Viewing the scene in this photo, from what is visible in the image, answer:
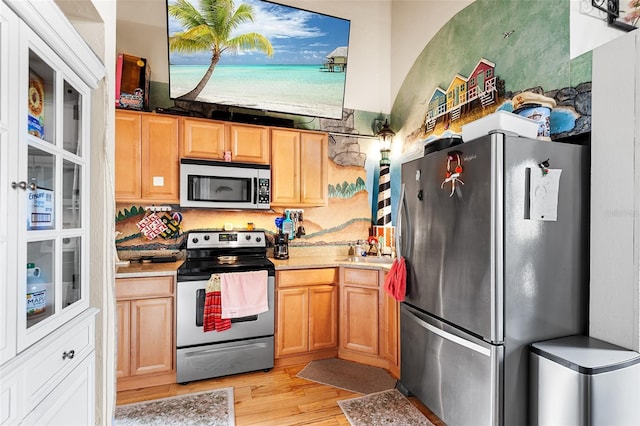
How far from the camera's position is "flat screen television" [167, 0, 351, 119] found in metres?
2.65

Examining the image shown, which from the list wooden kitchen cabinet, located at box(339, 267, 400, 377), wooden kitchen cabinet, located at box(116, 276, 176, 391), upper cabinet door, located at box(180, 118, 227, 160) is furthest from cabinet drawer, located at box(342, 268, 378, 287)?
upper cabinet door, located at box(180, 118, 227, 160)

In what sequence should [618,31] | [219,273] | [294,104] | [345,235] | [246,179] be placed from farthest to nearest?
1. [345,235]
2. [294,104]
3. [246,179]
4. [219,273]
5. [618,31]

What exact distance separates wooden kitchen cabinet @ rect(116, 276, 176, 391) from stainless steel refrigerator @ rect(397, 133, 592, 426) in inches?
76.4

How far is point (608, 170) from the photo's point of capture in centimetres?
161

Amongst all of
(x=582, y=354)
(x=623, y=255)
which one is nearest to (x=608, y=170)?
(x=623, y=255)

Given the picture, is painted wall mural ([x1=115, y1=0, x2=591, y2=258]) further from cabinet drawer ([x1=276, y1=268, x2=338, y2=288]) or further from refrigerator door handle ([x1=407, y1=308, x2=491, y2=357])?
refrigerator door handle ([x1=407, y1=308, x2=491, y2=357])

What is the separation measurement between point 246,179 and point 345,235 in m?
1.31

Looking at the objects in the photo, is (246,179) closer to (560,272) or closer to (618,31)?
(560,272)

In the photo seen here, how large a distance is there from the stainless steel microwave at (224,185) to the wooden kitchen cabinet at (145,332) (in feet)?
2.44

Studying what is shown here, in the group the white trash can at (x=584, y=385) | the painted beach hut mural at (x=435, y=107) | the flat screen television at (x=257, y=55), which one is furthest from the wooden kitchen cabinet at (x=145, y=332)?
the painted beach hut mural at (x=435, y=107)

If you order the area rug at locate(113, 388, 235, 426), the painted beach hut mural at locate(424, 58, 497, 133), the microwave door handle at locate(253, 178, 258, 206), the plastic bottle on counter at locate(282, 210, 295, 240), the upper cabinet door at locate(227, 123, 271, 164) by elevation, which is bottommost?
the area rug at locate(113, 388, 235, 426)

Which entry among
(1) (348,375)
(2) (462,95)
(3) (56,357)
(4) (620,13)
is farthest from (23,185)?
(4) (620,13)

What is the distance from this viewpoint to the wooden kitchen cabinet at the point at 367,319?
2.65 m

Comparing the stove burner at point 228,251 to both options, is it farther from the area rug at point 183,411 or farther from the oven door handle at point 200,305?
the area rug at point 183,411
